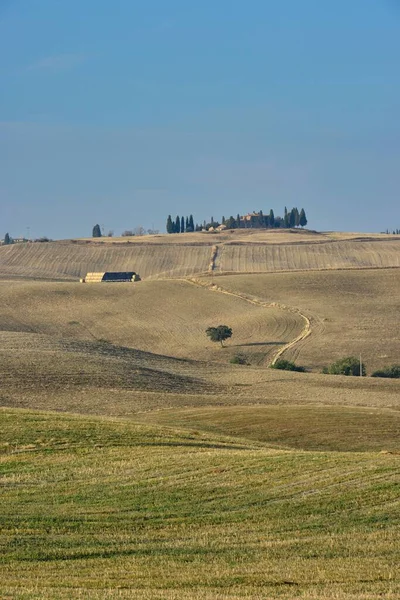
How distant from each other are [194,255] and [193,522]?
398 feet

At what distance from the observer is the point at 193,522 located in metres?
20.3

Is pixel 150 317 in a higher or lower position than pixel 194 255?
lower

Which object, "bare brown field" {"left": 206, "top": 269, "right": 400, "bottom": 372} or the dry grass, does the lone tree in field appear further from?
the dry grass

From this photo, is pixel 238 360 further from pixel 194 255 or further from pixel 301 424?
pixel 194 255

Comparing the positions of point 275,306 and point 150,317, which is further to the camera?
point 275,306

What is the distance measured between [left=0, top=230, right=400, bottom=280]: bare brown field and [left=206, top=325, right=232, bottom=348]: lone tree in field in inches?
1643

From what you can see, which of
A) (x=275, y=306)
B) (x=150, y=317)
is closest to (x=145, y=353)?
(x=150, y=317)

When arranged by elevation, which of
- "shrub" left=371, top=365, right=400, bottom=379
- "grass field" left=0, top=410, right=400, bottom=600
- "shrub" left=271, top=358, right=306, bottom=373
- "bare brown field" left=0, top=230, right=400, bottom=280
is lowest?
"grass field" left=0, top=410, right=400, bottom=600

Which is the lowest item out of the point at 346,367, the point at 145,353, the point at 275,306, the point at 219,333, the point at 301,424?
the point at 301,424

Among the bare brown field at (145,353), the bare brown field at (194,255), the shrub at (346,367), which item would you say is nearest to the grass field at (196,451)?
the bare brown field at (145,353)

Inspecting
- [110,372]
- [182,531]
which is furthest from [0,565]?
[110,372]

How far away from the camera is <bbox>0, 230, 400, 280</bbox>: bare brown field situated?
130m

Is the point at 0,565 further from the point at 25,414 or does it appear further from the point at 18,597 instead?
the point at 25,414

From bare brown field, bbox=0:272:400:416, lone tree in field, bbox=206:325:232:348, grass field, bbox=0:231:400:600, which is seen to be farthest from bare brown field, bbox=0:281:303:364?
lone tree in field, bbox=206:325:232:348
